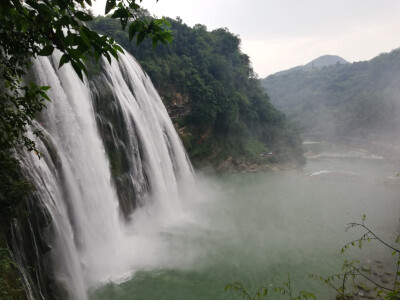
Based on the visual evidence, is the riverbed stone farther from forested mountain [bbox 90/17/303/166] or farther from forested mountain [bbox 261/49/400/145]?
forested mountain [bbox 261/49/400/145]

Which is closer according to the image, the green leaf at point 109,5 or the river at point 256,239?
the green leaf at point 109,5

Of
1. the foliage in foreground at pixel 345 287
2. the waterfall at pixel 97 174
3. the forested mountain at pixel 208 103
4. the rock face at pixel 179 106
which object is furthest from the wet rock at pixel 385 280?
the rock face at pixel 179 106

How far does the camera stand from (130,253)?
30.2 ft

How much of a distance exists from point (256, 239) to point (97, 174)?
6157mm

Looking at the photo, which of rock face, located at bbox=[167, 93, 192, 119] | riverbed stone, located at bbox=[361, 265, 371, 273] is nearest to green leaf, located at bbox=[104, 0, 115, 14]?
riverbed stone, located at bbox=[361, 265, 371, 273]

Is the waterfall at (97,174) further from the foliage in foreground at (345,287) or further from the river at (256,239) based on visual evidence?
the foliage in foreground at (345,287)

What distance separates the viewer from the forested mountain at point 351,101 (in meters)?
48.9

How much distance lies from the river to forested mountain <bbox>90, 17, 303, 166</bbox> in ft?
20.8

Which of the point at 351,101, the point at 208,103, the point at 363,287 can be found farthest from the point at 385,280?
the point at 351,101

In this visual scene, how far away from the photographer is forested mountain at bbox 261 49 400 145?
4891 cm

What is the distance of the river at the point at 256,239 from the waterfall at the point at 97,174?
2.24 feet

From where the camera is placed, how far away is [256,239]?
1088cm

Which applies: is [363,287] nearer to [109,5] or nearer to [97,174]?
[97,174]

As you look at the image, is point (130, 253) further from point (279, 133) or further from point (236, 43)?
point (236, 43)
